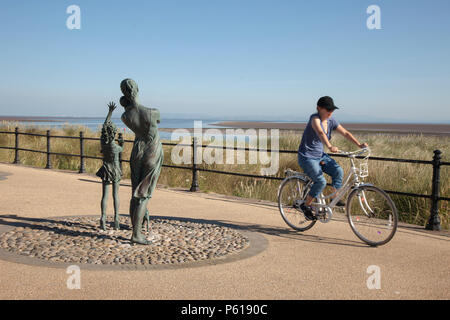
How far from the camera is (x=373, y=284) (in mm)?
4574

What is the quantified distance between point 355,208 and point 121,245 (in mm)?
3267

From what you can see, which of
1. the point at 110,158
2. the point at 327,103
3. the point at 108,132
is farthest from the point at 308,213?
the point at 108,132

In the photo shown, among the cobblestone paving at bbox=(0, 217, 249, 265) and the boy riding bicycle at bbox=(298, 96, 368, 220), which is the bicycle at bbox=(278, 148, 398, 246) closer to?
the boy riding bicycle at bbox=(298, 96, 368, 220)

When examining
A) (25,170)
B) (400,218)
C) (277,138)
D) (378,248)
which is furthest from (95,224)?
(277,138)

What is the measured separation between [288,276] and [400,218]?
514 centimetres

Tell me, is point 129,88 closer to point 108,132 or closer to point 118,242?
point 108,132

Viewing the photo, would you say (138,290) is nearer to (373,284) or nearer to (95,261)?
(95,261)

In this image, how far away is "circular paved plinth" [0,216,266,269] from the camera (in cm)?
519

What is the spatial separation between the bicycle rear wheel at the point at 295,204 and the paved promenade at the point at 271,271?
16cm

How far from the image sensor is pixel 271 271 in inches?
194

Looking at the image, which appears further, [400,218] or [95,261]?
[400,218]

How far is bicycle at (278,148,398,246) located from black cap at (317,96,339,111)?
636 millimetres

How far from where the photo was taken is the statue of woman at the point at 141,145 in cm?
566

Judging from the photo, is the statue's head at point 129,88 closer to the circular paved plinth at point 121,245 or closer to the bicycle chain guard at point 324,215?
the circular paved plinth at point 121,245
